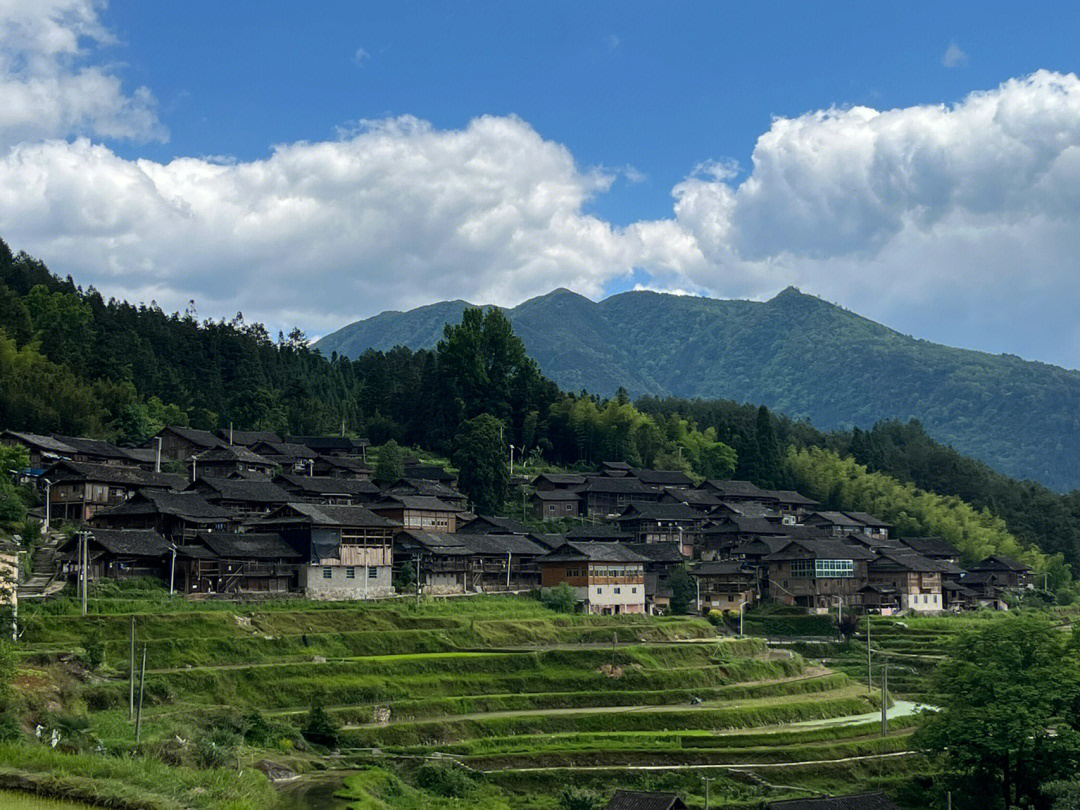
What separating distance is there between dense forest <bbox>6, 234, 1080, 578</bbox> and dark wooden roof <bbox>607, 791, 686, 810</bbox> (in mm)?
55011

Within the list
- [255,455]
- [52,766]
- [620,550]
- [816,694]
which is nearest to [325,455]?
[255,455]

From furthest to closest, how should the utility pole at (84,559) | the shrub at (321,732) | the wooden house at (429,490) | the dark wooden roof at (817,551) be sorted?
the wooden house at (429,490) → the dark wooden roof at (817,551) → the utility pole at (84,559) → the shrub at (321,732)

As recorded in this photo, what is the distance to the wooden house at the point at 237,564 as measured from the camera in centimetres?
5406

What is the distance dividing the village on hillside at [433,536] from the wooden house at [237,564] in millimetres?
94

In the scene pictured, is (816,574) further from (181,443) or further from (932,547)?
(181,443)

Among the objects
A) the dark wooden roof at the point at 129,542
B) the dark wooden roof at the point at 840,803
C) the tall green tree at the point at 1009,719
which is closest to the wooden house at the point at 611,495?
the dark wooden roof at the point at 129,542

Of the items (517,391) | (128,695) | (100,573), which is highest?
(517,391)

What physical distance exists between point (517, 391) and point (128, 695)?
6717 centimetres

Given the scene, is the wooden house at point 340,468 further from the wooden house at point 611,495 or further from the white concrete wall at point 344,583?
the white concrete wall at point 344,583

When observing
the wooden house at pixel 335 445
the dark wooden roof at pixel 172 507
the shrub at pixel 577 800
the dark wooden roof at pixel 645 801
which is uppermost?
the wooden house at pixel 335 445

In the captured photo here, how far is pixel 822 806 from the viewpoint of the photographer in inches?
1427

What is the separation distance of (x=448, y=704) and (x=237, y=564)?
15457mm

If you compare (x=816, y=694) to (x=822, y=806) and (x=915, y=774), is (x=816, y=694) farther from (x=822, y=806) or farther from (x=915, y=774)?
(x=822, y=806)

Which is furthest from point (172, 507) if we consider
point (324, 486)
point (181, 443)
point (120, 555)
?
point (181, 443)
